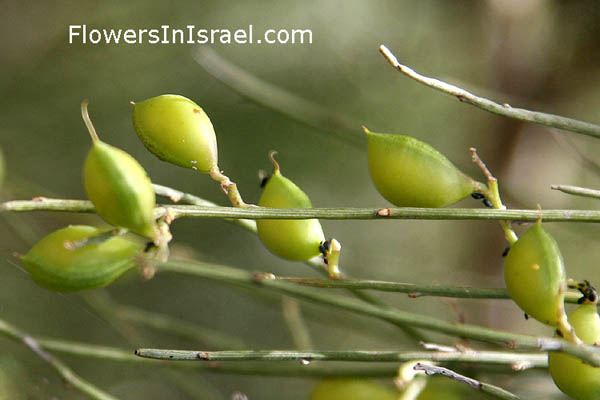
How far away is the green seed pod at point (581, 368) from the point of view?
52cm

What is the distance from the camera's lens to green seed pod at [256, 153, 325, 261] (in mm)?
600

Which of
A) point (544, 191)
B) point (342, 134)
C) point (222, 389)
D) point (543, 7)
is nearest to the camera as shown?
point (342, 134)

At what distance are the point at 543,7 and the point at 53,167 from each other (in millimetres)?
1057

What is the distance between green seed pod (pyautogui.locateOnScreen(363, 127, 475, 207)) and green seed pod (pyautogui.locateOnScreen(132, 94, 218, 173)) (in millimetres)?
162

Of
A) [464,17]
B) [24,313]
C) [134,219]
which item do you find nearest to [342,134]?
[464,17]

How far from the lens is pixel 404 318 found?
599 mm

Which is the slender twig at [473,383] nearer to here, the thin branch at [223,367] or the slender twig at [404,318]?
the slender twig at [404,318]

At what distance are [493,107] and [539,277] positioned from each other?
0.15 meters

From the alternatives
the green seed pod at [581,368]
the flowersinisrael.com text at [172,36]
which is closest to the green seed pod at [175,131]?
the green seed pod at [581,368]

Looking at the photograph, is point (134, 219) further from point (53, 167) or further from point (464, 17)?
point (464, 17)

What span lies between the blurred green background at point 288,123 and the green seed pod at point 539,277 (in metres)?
0.60

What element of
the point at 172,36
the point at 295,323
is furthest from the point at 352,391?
the point at 172,36

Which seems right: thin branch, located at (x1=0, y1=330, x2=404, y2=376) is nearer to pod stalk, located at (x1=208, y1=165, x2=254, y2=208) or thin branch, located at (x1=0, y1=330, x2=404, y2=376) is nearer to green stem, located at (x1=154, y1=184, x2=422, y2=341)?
green stem, located at (x1=154, y1=184, x2=422, y2=341)

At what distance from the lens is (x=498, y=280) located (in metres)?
1.28
